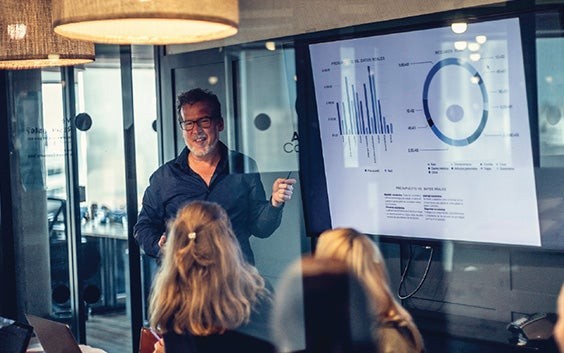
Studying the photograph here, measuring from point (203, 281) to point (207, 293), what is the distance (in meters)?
0.05

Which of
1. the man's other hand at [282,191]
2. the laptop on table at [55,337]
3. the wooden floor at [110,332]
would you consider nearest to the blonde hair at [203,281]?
the laptop on table at [55,337]

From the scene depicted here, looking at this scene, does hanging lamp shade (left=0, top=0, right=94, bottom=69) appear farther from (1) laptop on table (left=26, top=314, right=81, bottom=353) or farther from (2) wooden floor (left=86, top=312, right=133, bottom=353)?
(2) wooden floor (left=86, top=312, right=133, bottom=353)

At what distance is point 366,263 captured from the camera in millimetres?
3086

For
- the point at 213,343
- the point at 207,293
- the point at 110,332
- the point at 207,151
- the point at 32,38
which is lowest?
the point at 110,332

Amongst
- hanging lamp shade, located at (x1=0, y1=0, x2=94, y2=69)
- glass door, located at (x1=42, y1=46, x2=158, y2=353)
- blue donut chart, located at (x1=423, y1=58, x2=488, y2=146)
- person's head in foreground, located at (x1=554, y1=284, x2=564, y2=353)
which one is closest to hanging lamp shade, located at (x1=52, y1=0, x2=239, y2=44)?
hanging lamp shade, located at (x1=0, y1=0, x2=94, y2=69)

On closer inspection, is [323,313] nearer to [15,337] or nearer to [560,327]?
[560,327]

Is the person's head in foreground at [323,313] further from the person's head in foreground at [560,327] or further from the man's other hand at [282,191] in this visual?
the man's other hand at [282,191]

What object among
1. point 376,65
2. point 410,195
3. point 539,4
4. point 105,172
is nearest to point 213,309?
point 410,195

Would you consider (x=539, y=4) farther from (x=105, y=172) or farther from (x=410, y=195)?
(x=105, y=172)

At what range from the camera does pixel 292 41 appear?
4473 mm

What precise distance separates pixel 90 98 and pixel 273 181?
164 centimetres

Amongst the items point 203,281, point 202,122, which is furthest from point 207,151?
point 203,281

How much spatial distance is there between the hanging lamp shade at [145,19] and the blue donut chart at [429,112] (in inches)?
59.0

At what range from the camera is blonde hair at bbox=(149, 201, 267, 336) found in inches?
121
